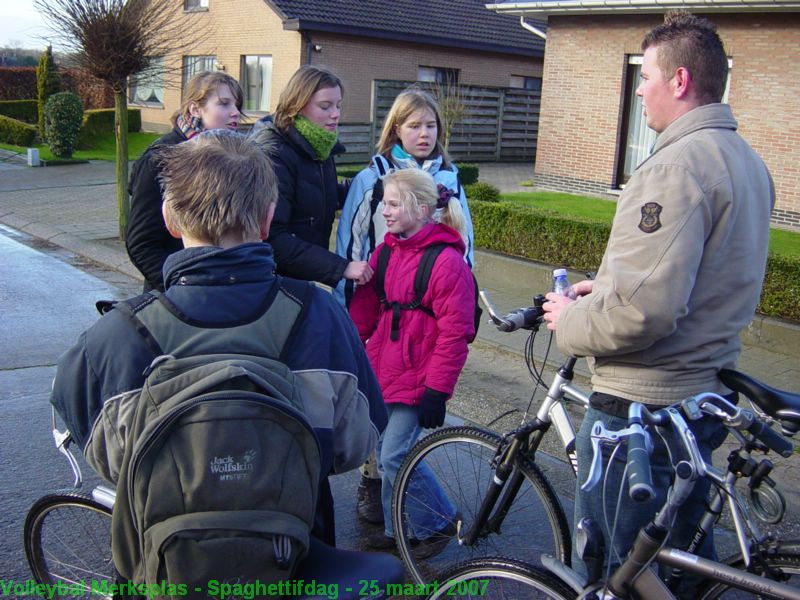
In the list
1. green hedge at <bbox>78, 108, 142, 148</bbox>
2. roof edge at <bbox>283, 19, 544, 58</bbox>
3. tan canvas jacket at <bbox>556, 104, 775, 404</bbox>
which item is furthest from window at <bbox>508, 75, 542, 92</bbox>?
tan canvas jacket at <bbox>556, 104, 775, 404</bbox>

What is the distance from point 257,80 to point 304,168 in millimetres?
21566

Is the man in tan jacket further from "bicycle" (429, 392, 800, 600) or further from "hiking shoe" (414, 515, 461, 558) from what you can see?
"hiking shoe" (414, 515, 461, 558)

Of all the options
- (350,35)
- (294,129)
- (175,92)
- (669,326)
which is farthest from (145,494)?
(175,92)

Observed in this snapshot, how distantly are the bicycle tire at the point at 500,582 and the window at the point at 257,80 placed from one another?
22654 mm

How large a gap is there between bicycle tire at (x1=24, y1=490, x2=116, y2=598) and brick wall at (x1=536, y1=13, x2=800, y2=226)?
11546mm

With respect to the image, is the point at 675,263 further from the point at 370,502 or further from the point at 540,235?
the point at 540,235

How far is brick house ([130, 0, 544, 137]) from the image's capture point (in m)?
22.4

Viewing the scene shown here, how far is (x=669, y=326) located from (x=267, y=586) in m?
1.20

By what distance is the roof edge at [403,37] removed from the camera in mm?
21609

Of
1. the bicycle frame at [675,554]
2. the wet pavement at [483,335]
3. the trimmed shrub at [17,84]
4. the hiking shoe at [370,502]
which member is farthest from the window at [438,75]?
the bicycle frame at [675,554]

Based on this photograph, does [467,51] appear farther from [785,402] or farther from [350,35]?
[785,402]

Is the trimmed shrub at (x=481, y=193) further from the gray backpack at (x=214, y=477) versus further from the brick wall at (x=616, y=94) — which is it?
the gray backpack at (x=214, y=477)

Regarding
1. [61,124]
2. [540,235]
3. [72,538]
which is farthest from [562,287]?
[61,124]

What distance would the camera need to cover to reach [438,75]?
83.1 ft
